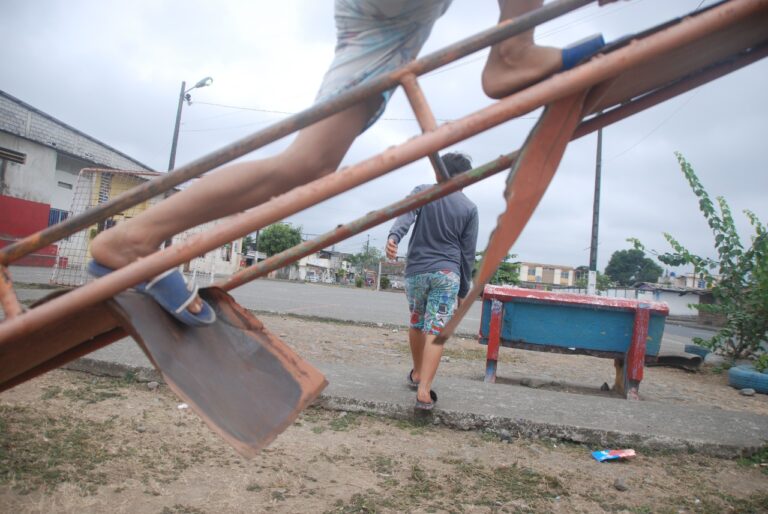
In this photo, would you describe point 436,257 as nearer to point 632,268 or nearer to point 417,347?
point 417,347

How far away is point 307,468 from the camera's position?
2.17 metres

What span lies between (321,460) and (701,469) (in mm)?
1933

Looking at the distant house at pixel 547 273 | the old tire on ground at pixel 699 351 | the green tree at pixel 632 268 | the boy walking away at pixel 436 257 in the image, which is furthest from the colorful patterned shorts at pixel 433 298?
the distant house at pixel 547 273

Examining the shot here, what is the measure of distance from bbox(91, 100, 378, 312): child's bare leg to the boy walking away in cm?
178

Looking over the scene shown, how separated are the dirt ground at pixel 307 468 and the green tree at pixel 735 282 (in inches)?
182

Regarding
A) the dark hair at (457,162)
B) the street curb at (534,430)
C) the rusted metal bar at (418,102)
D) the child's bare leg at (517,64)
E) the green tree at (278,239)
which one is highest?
the green tree at (278,239)

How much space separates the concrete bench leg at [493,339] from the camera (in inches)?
168

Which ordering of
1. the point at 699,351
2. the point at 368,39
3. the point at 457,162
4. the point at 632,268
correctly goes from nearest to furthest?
the point at 368,39 < the point at 457,162 < the point at 699,351 < the point at 632,268

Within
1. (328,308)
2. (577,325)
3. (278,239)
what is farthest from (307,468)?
(278,239)

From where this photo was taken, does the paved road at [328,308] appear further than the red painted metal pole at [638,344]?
Yes

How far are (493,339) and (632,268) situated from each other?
277 ft

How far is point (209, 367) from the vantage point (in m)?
1.27

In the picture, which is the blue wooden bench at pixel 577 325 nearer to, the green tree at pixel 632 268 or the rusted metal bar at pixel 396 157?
the rusted metal bar at pixel 396 157

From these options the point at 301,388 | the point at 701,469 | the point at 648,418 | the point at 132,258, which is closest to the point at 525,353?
the point at 648,418
